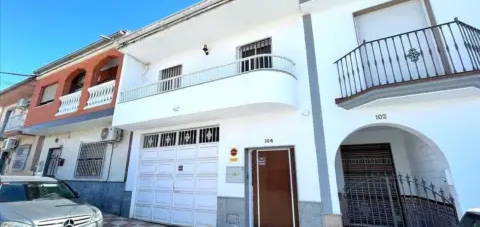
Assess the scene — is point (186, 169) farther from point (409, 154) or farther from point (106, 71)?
point (106, 71)

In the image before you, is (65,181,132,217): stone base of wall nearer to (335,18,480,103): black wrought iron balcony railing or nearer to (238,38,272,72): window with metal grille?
(238,38,272,72): window with metal grille

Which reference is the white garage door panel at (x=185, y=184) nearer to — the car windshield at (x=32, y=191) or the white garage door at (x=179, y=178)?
the white garage door at (x=179, y=178)

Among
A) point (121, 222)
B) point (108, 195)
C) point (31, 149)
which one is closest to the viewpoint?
point (121, 222)

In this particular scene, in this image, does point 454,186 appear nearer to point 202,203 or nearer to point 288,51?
point 288,51

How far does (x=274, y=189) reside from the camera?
6.47 metres

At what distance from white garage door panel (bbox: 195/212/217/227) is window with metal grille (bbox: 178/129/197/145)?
7.87 feet

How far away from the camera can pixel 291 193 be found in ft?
20.3

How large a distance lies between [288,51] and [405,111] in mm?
3496

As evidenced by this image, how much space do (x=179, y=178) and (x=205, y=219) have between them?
5.62 ft

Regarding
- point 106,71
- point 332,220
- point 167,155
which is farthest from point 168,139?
point 332,220

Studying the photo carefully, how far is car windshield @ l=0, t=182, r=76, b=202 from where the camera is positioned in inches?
198

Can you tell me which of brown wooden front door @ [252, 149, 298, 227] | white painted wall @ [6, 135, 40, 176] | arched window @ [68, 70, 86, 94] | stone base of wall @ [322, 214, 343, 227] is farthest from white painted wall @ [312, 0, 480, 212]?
white painted wall @ [6, 135, 40, 176]

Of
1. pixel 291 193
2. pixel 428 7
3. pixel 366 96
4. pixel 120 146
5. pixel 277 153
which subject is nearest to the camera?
pixel 366 96

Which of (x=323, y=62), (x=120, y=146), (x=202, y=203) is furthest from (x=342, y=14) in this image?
(x=120, y=146)
